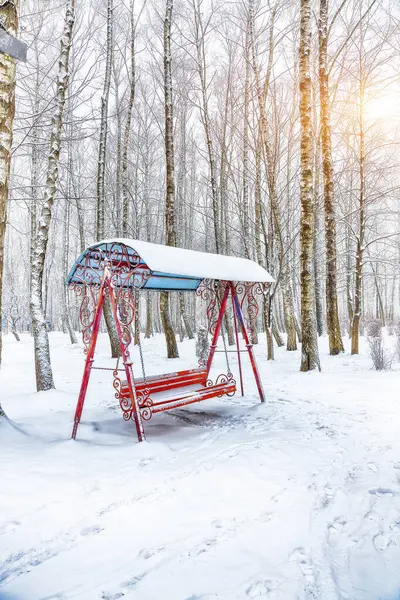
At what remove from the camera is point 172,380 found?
595cm

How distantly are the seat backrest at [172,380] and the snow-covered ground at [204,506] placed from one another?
51 centimetres

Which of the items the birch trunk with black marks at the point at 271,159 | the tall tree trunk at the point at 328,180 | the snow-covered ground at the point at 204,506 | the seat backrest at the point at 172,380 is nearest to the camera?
the snow-covered ground at the point at 204,506

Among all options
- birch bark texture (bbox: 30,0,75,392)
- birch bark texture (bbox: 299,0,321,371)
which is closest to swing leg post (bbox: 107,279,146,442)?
birch bark texture (bbox: 30,0,75,392)

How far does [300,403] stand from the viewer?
5793 mm

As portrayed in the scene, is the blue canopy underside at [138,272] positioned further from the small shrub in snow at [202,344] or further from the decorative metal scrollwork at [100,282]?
the small shrub in snow at [202,344]

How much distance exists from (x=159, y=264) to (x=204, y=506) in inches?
96.0

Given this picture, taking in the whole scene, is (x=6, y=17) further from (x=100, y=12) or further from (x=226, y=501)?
(x=100, y=12)

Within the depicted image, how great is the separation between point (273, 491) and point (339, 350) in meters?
8.57

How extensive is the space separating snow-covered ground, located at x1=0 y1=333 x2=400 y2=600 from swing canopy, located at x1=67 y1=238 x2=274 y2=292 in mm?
1970

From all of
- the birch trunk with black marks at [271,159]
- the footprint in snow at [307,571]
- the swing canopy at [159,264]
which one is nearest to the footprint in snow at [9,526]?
the footprint in snow at [307,571]

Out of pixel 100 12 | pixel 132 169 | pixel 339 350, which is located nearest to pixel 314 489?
pixel 339 350

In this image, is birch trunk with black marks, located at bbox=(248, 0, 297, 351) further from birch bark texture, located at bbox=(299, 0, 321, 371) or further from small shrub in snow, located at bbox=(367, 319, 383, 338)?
small shrub in snow, located at bbox=(367, 319, 383, 338)

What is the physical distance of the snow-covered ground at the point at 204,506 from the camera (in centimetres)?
192

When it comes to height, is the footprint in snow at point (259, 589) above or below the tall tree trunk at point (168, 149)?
below
